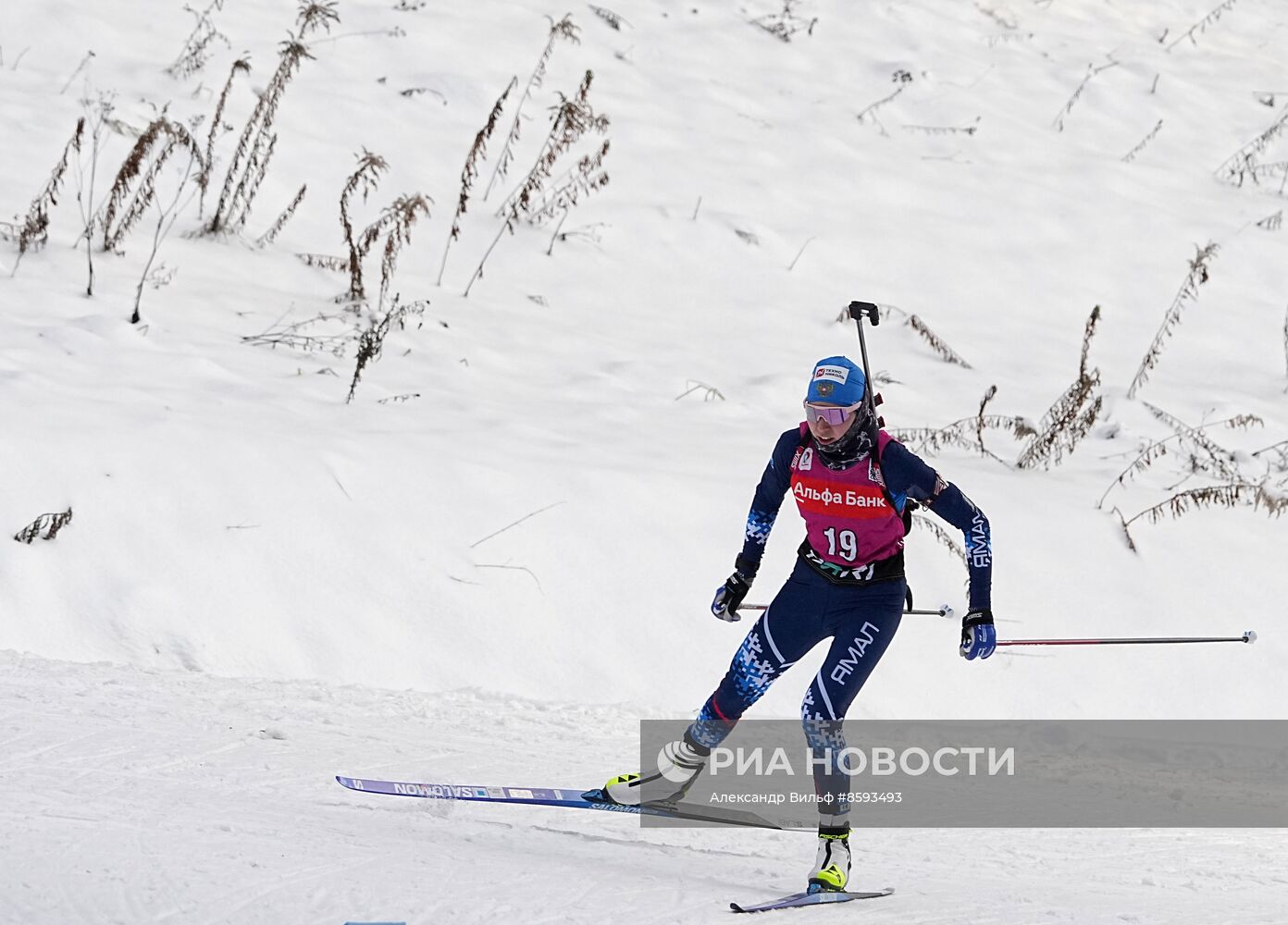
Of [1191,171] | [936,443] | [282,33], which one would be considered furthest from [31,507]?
[1191,171]

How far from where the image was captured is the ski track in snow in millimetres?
3752

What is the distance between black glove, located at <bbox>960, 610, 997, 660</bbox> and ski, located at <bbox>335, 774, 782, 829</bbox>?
3.70 feet

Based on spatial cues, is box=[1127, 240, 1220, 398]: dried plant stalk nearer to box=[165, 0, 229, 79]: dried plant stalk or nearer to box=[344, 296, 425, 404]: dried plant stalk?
box=[344, 296, 425, 404]: dried plant stalk

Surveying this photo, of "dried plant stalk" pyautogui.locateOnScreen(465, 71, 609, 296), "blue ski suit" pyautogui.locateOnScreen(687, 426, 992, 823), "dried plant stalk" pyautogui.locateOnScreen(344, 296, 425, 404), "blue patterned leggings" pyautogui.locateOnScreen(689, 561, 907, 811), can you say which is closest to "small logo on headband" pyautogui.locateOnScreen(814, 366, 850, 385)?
"blue ski suit" pyautogui.locateOnScreen(687, 426, 992, 823)

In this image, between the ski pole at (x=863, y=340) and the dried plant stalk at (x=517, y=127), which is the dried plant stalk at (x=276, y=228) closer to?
the dried plant stalk at (x=517, y=127)

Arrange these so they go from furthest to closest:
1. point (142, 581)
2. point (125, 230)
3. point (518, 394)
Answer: point (125, 230), point (518, 394), point (142, 581)

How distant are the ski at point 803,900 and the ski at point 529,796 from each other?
67cm

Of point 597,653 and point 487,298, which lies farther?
point 487,298

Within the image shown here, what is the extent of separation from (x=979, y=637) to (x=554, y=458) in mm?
3519

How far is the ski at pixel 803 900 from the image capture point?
13.3ft

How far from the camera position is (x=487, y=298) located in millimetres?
9867

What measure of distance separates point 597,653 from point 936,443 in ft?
11.0

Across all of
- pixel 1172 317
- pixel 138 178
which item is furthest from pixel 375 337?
pixel 1172 317

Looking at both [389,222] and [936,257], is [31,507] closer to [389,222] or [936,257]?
[389,222]
